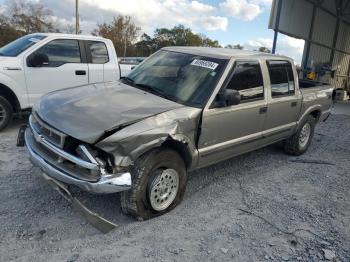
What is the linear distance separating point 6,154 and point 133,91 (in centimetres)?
242

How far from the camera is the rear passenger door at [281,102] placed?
5133 millimetres

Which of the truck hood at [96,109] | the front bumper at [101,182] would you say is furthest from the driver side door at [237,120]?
the front bumper at [101,182]

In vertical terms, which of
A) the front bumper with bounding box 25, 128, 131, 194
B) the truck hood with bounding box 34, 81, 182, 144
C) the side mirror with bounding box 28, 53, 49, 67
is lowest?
the front bumper with bounding box 25, 128, 131, 194

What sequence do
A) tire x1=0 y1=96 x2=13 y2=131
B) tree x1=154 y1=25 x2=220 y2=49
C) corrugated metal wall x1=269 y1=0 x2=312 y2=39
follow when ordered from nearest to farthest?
tire x1=0 y1=96 x2=13 y2=131 < corrugated metal wall x1=269 y1=0 x2=312 y2=39 < tree x1=154 y1=25 x2=220 y2=49

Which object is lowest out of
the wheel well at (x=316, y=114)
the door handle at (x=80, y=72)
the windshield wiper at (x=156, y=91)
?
the wheel well at (x=316, y=114)

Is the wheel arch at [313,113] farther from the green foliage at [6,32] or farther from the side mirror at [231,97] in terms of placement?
the green foliage at [6,32]

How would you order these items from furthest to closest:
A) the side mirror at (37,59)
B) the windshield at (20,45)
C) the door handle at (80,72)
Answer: the door handle at (80,72)
the windshield at (20,45)
the side mirror at (37,59)

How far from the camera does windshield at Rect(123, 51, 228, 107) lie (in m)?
4.11

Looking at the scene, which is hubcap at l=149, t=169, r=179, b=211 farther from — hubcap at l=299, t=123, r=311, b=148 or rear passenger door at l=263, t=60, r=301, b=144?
hubcap at l=299, t=123, r=311, b=148

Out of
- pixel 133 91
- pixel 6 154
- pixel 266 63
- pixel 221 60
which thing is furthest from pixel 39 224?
pixel 266 63

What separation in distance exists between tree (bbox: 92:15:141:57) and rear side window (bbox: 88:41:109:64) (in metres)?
32.5

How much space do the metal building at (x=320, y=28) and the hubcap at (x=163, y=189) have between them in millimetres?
11512

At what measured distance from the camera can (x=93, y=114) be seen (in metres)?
3.49

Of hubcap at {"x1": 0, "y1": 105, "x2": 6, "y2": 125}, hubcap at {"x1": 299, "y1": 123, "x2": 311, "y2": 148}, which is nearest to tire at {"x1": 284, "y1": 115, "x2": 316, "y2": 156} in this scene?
hubcap at {"x1": 299, "y1": 123, "x2": 311, "y2": 148}
